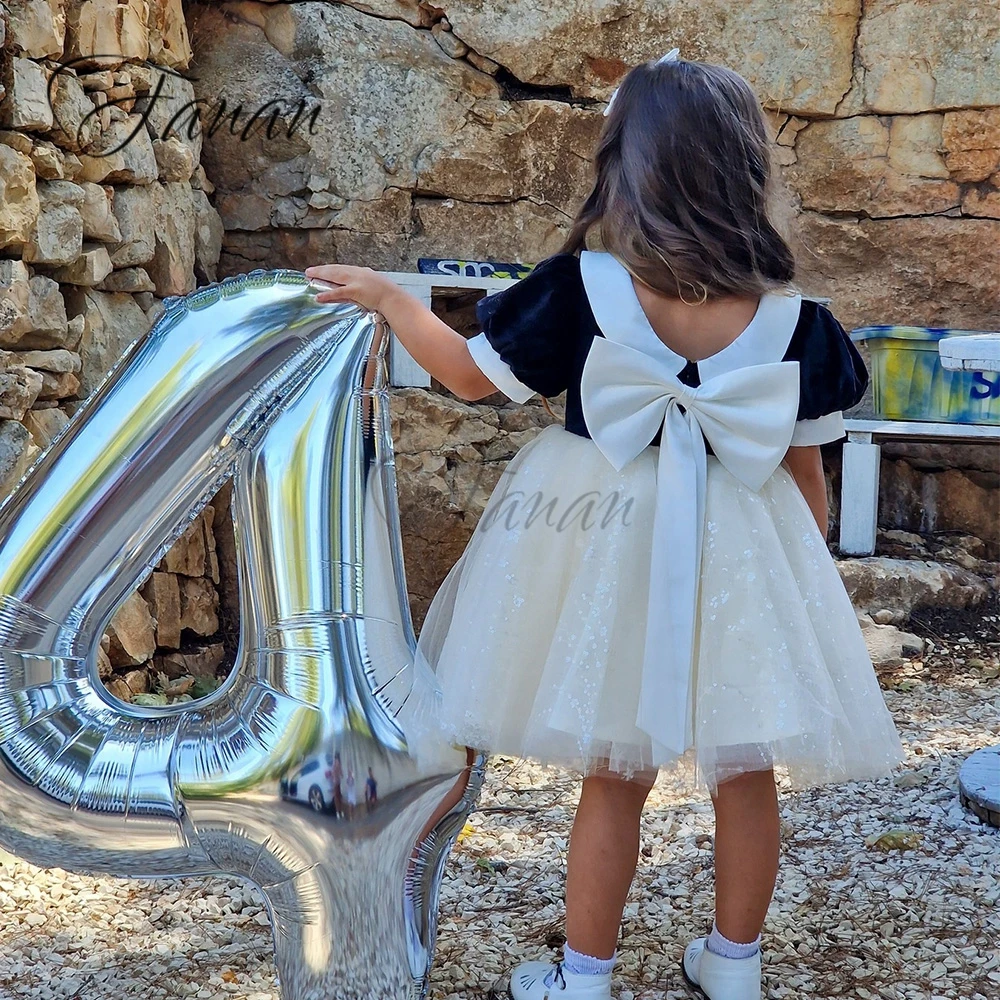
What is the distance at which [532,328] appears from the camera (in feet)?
4.46

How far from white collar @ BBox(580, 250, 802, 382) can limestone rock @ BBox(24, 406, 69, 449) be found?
122 cm

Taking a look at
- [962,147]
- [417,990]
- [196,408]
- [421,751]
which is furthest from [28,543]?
[962,147]

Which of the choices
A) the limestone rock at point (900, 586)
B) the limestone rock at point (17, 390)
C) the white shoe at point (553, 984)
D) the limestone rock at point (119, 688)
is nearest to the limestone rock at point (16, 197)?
the limestone rock at point (17, 390)

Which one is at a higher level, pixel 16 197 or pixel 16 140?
pixel 16 140

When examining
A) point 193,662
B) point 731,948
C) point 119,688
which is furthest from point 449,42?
point 731,948

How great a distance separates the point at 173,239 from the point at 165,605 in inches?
35.2

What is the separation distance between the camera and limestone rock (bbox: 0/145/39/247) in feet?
6.47

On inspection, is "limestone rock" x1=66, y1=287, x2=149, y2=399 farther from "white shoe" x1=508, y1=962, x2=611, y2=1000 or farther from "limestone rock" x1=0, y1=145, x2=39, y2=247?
"white shoe" x1=508, y1=962, x2=611, y2=1000

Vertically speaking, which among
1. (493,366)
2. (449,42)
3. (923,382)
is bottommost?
(923,382)

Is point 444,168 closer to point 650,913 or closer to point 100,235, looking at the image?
point 100,235

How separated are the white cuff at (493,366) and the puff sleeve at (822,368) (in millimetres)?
360

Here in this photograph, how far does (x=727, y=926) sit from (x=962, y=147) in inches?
110

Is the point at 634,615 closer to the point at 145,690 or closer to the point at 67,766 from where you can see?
the point at 67,766

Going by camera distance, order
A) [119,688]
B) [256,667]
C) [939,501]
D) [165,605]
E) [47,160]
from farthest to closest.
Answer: [939,501], [165,605], [119,688], [47,160], [256,667]
